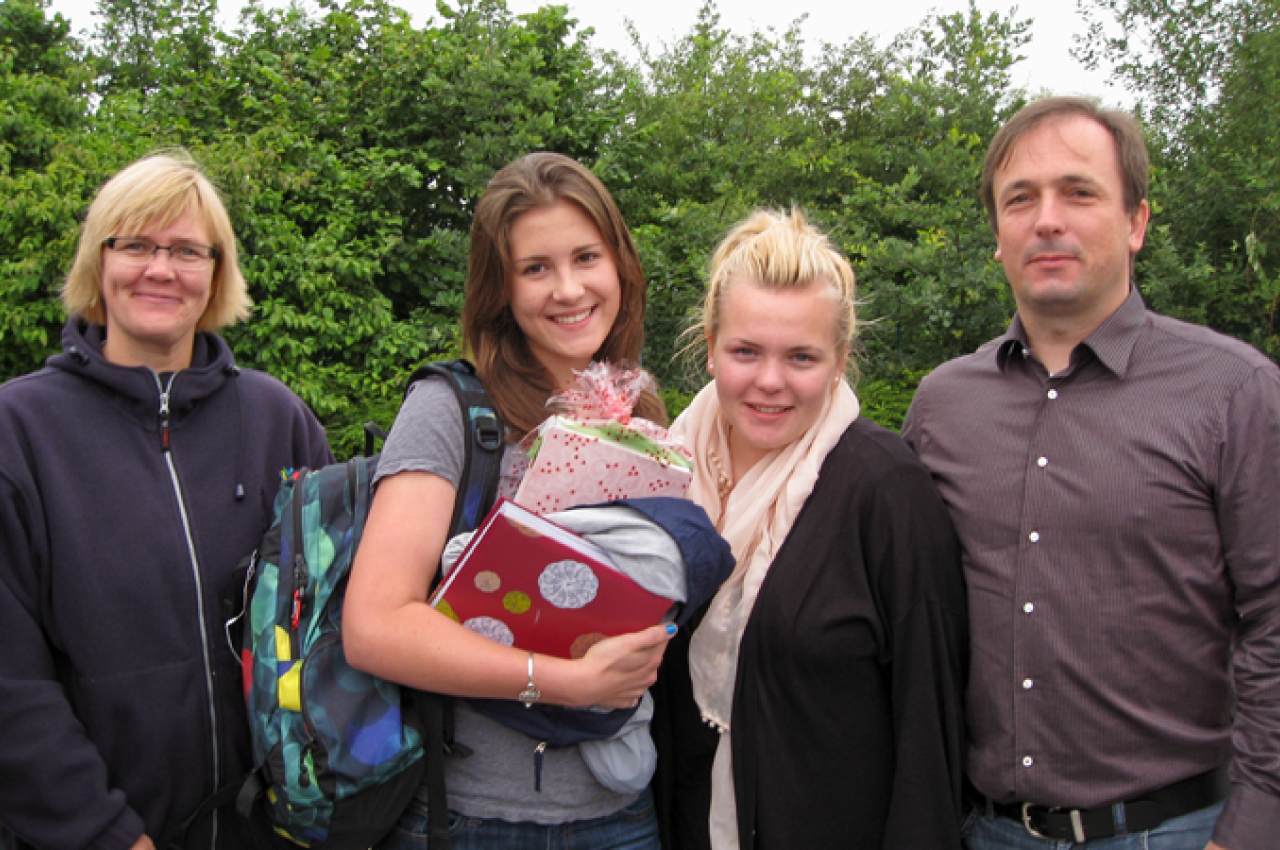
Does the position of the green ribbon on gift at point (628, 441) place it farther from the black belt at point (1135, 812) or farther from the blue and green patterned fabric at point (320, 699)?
the black belt at point (1135, 812)

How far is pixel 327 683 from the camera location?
1.94m

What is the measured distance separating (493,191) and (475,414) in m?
0.58

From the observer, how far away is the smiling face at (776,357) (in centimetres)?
223

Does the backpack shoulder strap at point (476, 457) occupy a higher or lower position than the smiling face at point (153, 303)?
lower

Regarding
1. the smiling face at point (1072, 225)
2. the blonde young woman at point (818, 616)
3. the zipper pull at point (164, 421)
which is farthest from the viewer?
the zipper pull at point (164, 421)

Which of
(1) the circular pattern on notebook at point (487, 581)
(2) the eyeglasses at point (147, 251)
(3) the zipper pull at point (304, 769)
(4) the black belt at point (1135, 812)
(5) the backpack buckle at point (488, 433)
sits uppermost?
(2) the eyeglasses at point (147, 251)

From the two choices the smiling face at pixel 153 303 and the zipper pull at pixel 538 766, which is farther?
the smiling face at pixel 153 303

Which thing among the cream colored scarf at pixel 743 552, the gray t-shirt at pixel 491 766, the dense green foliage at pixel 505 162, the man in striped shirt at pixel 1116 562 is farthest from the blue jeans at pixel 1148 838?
the dense green foliage at pixel 505 162

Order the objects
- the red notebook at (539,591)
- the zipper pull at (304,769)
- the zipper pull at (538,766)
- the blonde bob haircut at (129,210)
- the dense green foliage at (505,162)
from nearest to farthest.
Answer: the red notebook at (539,591) < the zipper pull at (304,769) < the zipper pull at (538,766) < the blonde bob haircut at (129,210) < the dense green foliage at (505,162)

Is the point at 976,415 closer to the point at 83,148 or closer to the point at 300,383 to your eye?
the point at 300,383

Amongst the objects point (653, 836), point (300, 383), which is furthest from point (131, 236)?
point (300, 383)

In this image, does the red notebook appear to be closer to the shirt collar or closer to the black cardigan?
the black cardigan

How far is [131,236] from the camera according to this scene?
2543 mm

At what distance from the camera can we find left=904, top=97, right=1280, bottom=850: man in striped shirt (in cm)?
212
